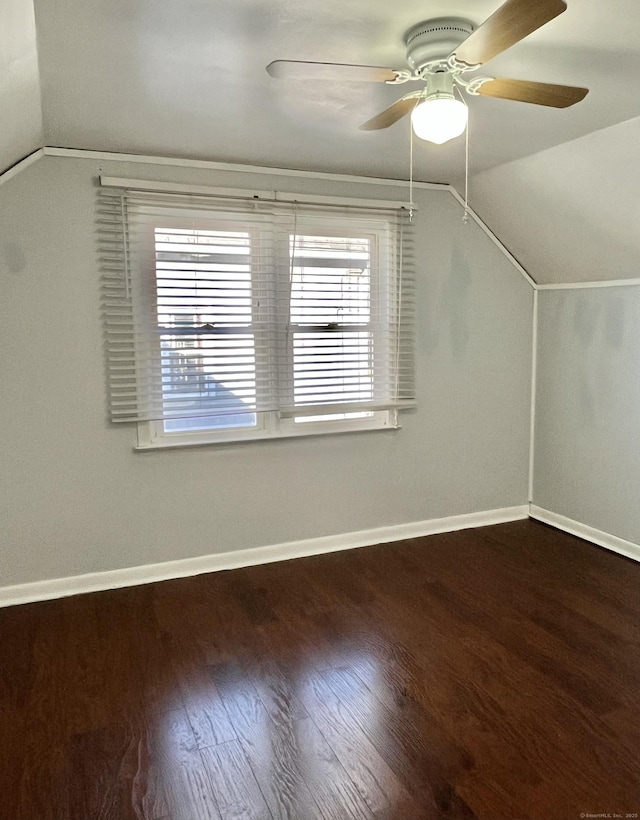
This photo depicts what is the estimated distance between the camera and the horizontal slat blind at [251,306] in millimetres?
3115

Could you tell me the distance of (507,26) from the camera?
1519mm

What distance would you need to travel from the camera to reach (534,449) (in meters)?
4.25

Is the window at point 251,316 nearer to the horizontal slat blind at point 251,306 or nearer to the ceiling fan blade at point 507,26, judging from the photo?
the horizontal slat blind at point 251,306

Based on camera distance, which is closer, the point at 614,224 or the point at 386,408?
the point at 614,224

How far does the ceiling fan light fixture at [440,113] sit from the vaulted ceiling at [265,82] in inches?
7.5

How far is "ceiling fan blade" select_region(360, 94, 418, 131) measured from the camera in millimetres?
2071

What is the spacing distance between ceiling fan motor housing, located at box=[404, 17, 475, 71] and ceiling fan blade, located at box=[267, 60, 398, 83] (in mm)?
114

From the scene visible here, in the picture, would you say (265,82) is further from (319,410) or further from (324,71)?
(319,410)

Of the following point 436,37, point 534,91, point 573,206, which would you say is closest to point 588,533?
point 573,206

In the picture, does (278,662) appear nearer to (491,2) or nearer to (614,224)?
(491,2)

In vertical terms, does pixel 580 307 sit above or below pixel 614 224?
below

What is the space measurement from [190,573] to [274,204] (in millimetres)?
2119

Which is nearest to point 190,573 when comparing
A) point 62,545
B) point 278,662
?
point 62,545

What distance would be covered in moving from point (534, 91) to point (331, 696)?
7.33 ft
